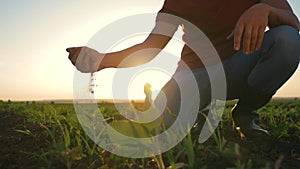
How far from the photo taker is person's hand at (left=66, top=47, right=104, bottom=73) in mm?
1938

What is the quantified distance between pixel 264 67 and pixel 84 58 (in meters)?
1.13

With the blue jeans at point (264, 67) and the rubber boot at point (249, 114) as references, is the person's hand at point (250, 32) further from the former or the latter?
the rubber boot at point (249, 114)

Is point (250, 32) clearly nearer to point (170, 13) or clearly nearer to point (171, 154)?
point (171, 154)

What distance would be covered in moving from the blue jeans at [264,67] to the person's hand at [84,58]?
0.78 metres

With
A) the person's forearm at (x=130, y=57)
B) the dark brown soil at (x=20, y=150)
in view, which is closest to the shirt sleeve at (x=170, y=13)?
the person's forearm at (x=130, y=57)

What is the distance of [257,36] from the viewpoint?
178cm

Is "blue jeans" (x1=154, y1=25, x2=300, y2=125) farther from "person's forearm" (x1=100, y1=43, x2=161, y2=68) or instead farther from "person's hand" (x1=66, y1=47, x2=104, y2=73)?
"person's hand" (x1=66, y1=47, x2=104, y2=73)

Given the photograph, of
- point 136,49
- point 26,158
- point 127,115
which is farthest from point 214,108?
point 26,158

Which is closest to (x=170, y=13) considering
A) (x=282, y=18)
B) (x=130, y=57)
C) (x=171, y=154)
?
(x=130, y=57)

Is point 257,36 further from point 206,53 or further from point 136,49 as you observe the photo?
point 206,53

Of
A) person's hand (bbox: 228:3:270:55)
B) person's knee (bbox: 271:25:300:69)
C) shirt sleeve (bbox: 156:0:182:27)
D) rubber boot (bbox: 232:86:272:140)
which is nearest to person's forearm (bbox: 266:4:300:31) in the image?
person's knee (bbox: 271:25:300:69)

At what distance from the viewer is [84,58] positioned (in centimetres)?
195

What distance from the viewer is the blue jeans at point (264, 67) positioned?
90.5 inches

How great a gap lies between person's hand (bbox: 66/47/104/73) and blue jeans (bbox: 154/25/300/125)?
2.55 ft
